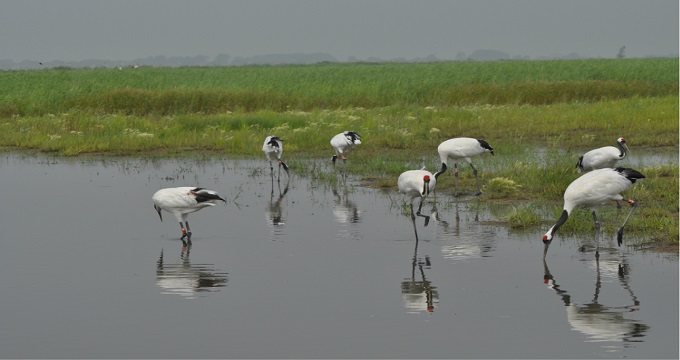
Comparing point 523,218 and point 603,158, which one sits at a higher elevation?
point 603,158

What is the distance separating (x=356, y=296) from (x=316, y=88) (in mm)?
31166

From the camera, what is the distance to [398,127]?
26.9 metres

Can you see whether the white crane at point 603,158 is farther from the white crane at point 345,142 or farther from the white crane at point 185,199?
the white crane at point 185,199

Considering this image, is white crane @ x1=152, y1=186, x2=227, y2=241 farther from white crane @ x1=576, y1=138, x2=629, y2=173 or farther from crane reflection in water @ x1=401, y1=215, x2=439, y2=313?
white crane @ x1=576, y1=138, x2=629, y2=173

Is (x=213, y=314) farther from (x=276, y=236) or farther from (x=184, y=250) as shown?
(x=276, y=236)

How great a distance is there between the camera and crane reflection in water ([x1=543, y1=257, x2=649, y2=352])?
813 cm

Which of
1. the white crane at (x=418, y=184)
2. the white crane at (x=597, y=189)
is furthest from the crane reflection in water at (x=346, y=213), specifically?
the white crane at (x=597, y=189)

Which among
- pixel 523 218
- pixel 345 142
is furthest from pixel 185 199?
pixel 345 142

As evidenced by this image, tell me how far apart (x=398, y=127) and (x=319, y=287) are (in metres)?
17.1

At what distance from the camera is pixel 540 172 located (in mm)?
16859

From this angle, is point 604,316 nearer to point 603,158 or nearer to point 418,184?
point 418,184

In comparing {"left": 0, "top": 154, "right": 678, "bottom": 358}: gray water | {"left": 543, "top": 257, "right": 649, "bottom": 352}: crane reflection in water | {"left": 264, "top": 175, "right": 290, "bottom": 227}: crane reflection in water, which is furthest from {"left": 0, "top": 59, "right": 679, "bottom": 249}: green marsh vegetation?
{"left": 543, "top": 257, "right": 649, "bottom": 352}: crane reflection in water

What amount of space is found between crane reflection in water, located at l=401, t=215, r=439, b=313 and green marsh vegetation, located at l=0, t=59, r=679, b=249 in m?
2.96

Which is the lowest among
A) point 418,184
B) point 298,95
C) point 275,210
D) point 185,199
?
point 275,210
